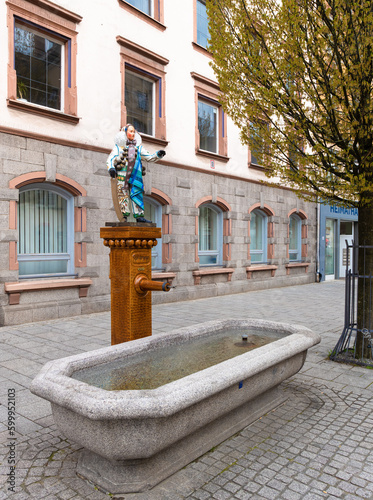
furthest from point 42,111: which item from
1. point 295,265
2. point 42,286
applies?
point 295,265

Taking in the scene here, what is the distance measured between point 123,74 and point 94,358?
29.5ft

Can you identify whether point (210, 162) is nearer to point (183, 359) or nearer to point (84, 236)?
point (84, 236)

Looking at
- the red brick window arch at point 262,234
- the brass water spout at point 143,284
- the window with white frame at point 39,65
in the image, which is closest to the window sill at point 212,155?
the red brick window arch at point 262,234

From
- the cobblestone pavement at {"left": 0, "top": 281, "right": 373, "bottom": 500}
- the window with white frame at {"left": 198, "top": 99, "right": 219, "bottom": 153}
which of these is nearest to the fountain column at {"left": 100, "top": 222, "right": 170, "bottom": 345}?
the cobblestone pavement at {"left": 0, "top": 281, "right": 373, "bottom": 500}

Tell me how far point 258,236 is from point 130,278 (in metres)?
11.8

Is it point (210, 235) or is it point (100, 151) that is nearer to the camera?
point (100, 151)

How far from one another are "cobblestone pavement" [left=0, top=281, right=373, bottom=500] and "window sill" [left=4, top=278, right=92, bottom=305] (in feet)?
7.19

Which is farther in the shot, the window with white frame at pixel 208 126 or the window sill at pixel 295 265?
the window sill at pixel 295 265

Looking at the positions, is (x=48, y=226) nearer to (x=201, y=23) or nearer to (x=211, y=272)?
(x=211, y=272)

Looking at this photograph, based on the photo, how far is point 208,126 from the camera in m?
13.8

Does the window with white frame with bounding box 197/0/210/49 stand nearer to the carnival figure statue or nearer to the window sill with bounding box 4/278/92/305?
the window sill with bounding box 4/278/92/305

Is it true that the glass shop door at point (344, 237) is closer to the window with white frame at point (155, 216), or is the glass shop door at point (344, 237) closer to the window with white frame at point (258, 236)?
the window with white frame at point (258, 236)

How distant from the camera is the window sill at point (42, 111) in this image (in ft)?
27.9

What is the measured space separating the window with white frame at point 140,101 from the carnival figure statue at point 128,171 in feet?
21.0
